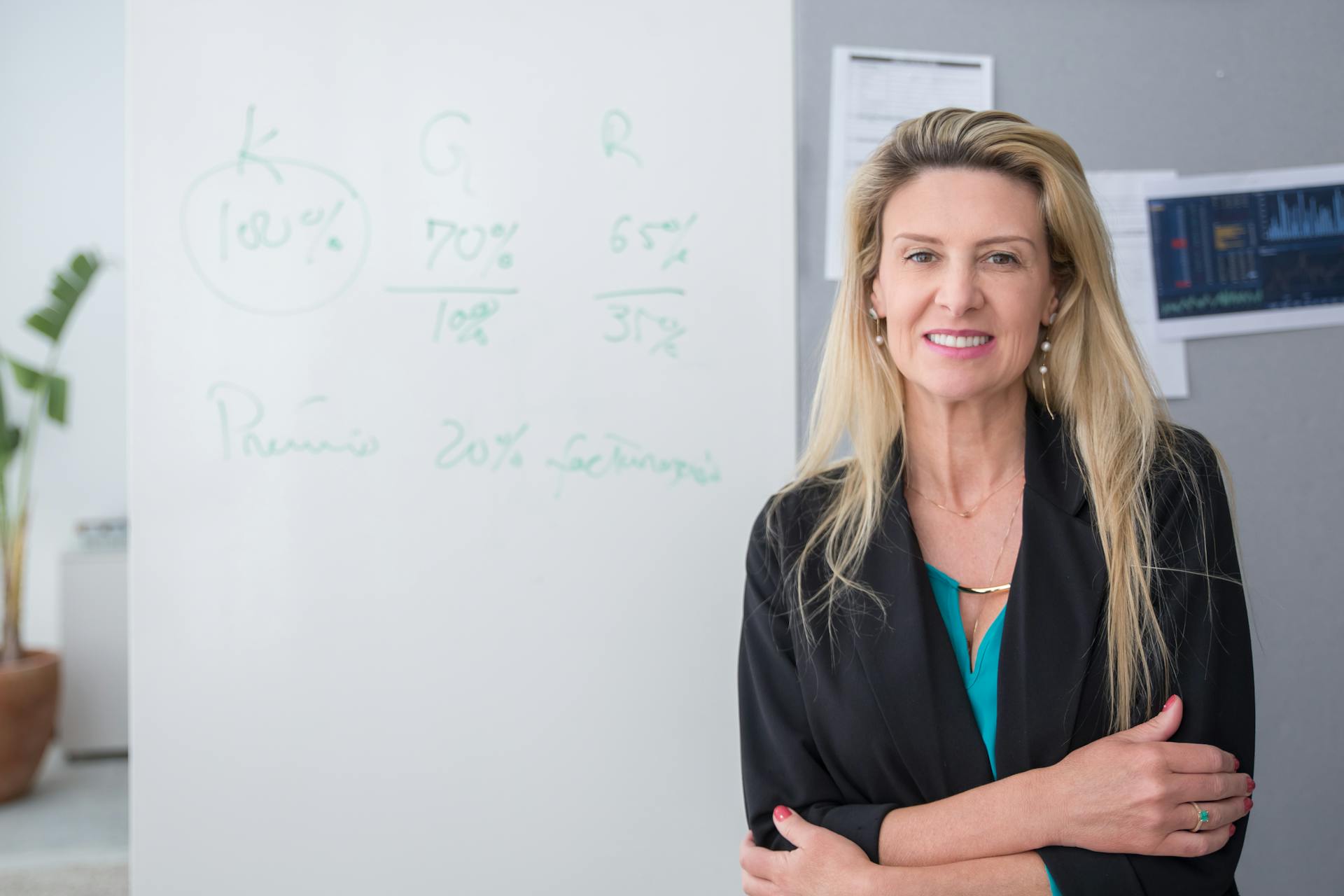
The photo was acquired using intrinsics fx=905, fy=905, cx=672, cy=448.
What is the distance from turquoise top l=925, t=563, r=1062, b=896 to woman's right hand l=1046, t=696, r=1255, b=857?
0.29 ft

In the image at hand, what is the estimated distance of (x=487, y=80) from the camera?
1.35 metres

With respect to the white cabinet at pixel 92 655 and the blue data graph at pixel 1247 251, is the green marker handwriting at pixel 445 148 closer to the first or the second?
the blue data graph at pixel 1247 251

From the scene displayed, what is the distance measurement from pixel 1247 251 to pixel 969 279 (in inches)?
37.2

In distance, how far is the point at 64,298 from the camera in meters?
3.00

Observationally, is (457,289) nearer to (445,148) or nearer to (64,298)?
(445,148)

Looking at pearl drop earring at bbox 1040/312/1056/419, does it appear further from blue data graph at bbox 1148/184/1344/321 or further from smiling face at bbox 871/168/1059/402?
blue data graph at bbox 1148/184/1344/321

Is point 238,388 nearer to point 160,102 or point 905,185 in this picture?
point 160,102

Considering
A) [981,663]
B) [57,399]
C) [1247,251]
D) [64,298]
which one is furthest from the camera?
[57,399]

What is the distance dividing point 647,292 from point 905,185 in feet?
1.49

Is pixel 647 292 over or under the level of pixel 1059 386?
over

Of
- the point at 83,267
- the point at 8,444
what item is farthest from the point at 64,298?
the point at 8,444

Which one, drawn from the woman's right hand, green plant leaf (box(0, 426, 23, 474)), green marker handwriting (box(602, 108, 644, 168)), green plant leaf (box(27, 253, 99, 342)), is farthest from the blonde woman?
green plant leaf (box(0, 426, 23, 474))

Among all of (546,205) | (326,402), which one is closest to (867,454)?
(546,205)

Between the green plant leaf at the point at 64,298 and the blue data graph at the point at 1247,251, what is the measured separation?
315cm
